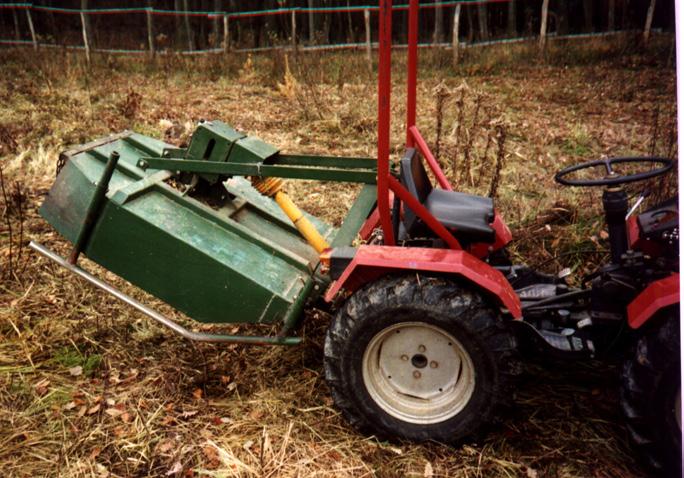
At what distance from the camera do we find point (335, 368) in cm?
275

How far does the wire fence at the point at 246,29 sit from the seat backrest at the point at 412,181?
26.8 ft

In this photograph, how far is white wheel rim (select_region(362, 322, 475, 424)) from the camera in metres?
2.72

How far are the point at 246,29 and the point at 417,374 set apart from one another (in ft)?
48.8

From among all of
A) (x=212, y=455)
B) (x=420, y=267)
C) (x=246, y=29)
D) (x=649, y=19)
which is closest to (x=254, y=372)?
(x=212, y=455)

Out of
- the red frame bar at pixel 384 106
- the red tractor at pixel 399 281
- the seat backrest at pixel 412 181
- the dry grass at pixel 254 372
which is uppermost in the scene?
the red frame bar at pixel 384 106

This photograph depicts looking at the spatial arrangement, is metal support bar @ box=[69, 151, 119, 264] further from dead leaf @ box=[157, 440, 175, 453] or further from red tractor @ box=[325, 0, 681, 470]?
red tractor @ box=[325, 0, 681, 470]

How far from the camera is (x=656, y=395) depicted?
2.38 meters

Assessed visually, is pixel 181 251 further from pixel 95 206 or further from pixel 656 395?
pixel 656 395

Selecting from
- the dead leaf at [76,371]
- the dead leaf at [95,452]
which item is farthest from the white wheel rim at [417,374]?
the dead leaf at [76,371]

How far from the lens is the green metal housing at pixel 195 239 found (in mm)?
2957

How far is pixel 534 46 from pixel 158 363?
10.1 metres

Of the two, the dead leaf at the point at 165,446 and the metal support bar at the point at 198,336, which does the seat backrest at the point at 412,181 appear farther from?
the dead leaf at the point at 165,446

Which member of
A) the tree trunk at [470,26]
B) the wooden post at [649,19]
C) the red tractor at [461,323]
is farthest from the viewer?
the tree trunk at [470,26]

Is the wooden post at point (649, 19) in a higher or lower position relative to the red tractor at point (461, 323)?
higher
